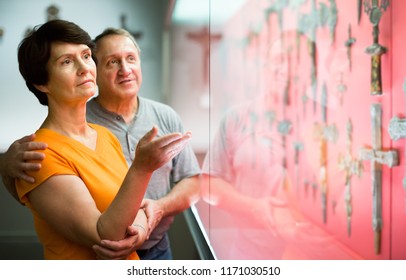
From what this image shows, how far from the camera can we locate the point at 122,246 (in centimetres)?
115

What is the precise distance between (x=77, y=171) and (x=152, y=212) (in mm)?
203

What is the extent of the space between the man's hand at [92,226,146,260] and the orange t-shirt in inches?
0.8

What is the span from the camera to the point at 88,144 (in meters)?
1.15

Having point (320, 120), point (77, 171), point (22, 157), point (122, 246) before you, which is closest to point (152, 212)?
point (122, 246)

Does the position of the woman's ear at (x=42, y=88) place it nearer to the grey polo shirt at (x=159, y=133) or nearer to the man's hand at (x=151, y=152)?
the grey polo shirt at (x=159, y=133)

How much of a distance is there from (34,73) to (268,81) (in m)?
0.52

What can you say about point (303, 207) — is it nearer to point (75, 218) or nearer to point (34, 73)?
point (75, 218)

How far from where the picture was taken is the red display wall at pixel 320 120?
41.8 inches

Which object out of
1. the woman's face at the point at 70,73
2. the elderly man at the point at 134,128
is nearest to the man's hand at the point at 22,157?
the elderly man at the point at 134,128

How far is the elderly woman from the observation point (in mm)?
1076

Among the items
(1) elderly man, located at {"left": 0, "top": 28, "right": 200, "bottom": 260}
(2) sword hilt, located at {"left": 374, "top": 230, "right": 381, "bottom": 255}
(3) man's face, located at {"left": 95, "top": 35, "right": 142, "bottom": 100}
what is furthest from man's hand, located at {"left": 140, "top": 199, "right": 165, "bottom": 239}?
(2) sword hilt, located at {"left": 374, "top": 230, "right": 381, "bottom": 255}

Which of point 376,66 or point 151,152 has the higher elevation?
point 376,66

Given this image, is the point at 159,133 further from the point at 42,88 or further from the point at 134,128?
A: the point at 42,88
